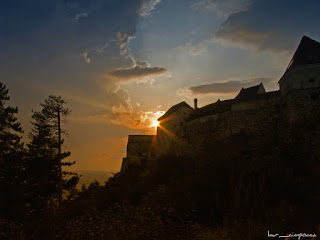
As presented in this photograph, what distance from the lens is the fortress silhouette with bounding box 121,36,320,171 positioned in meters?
19.6

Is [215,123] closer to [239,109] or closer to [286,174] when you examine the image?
[239,109]

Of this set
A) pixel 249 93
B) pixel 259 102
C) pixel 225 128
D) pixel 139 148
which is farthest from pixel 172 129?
pixel 259 102

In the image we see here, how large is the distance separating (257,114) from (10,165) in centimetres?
2385

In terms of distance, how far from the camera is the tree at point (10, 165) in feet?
57.2

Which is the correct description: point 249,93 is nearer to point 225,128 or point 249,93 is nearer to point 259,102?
point 259,102

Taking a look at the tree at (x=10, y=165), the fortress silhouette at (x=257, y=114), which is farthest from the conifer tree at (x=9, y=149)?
the fortress silhouette at (x=257, y=114)

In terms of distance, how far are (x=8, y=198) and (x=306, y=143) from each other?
22.4 metres

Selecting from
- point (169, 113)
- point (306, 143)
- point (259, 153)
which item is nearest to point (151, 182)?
point (259, 153)

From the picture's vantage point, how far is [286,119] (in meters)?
20.5

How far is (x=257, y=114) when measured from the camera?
23406 millimetres

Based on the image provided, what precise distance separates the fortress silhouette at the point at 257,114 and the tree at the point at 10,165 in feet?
60.8

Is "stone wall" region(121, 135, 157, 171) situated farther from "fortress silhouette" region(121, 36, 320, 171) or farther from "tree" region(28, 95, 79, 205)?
"tree" region(28, 95, 79, 205)

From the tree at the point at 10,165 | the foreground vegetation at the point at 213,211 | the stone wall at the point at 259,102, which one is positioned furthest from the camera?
the stone wall at the point at 259,102

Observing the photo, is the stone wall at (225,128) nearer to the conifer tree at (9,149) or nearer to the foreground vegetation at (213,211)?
the foreground vegetation at (213,211)
